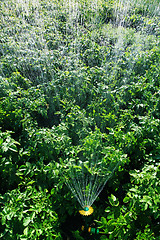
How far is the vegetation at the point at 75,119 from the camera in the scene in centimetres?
167

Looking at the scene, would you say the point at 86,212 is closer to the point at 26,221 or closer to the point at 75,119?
the point at 26,221

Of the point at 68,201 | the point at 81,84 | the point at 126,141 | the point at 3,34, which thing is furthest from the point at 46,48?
the point at 68,201

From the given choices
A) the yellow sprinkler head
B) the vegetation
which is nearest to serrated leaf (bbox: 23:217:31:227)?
the vegetation

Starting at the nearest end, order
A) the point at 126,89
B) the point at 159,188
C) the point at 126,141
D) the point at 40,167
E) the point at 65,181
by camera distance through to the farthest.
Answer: the point at 159,188 → the point at 65,181 → the point at 40,167 → the point at 126,141 → the point at 126,89

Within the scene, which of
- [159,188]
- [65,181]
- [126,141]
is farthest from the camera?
[126,141]

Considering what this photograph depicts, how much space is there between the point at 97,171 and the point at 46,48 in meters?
3.43

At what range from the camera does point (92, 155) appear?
78.3 inches

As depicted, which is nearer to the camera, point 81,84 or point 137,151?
point 137,151

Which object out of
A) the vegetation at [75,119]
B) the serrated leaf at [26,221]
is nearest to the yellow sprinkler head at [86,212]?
the vegetation at [75,119]

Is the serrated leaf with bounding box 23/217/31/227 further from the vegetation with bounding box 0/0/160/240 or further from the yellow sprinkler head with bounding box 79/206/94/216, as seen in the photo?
the yellow sprinkler head with bounding box 79/206/94/216

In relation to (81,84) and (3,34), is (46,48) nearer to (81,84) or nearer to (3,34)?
(3,34)

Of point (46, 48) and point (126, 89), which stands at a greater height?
point (46, 48)

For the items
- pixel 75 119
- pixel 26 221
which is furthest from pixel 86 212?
pixel 75 119

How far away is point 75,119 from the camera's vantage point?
8.03ft
